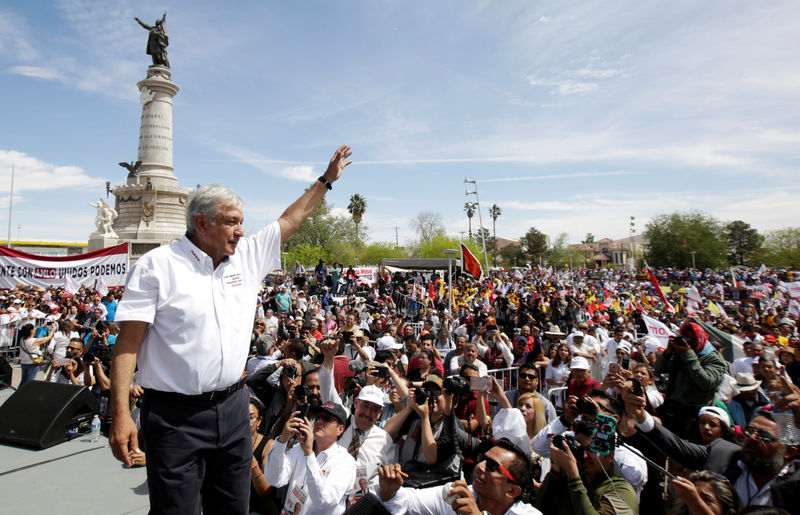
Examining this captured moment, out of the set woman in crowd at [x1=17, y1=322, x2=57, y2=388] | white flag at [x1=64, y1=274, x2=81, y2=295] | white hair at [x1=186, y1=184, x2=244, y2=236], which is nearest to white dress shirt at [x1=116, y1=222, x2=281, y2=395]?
white hair at [x1=186, y1=184, x2=244, y2=236]

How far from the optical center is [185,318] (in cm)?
188

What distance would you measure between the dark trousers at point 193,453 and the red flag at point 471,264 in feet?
38.8

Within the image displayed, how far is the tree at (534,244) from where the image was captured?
88.1 metres

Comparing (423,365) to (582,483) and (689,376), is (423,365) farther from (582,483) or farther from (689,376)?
(582,483)

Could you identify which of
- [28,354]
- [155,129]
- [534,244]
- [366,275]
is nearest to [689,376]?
[28,354]

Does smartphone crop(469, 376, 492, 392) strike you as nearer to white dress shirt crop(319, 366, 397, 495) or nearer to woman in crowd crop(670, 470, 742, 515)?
white dress shirt crop(319, 366, 397, 495)

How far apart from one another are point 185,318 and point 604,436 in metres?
2.60

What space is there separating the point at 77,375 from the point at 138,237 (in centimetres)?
2218

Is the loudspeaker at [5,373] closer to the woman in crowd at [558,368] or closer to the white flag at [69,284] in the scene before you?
the white flag at [69,284]

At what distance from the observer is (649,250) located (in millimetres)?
67188

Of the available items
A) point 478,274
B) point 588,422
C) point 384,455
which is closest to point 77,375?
point 384,455

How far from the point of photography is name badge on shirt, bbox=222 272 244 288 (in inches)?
82.0

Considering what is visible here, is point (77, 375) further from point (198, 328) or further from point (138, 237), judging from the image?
point (138, 237)

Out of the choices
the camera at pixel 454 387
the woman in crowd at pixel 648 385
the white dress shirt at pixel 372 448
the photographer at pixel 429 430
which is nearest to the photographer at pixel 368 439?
the white dress shirt at pixel 372 448
